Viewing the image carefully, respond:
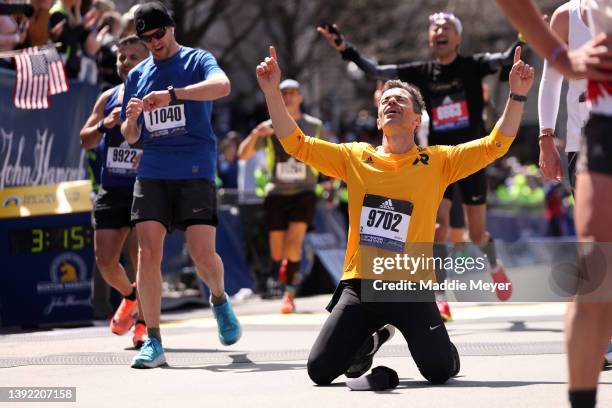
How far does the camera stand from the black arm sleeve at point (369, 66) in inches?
404

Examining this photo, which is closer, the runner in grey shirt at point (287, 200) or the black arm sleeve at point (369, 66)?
the black arm sleeve at point (369, 66)

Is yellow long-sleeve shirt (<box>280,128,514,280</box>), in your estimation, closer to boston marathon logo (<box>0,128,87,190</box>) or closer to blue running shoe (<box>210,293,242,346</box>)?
blue running shoe (<box>210,293,242,346</box>)

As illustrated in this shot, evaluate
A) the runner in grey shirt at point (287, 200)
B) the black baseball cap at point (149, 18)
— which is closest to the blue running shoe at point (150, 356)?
the black baseball cap at point (149, 18)

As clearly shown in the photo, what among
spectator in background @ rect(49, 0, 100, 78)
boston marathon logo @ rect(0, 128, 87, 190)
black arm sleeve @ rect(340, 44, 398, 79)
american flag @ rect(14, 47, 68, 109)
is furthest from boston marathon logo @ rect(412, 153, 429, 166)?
spectator in background @ rect(49, 0, 100, 78)

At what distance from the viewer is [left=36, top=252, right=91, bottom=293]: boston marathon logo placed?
11.9 m

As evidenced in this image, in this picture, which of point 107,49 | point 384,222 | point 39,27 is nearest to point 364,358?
point 384,222

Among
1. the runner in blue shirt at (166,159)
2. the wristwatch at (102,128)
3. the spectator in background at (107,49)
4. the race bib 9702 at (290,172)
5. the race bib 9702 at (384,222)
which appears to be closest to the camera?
the race bib 9702 at (384,222)

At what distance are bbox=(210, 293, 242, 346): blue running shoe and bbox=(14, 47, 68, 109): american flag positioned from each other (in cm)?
439

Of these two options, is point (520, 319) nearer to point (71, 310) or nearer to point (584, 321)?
point (71, 310)

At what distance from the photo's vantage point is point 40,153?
12094mm

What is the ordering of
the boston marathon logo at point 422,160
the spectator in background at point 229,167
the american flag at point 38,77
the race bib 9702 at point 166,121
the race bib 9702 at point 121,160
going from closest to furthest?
the boston marathon logo at point 422,160 → the race bib 9702 at point 166,121 → the race bib 9702 at point 121,160 → the american flag at point 38,77 → the spectator in background at point 229,167

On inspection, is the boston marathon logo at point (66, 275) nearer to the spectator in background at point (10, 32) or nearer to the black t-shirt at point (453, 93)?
the spectator in background at point (10, 32)

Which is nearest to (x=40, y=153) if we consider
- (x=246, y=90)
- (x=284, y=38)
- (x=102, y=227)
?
(x=102, y=227)

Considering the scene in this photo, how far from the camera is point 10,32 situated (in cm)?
1270
